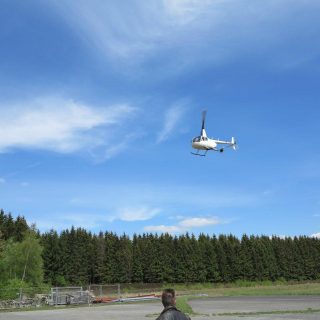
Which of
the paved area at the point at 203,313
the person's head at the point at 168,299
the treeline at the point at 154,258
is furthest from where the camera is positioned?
the treeline at the point at 154,258

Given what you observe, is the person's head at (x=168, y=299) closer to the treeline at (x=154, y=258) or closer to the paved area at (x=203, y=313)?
the paved area at (x=203, y=313)

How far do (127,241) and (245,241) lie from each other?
28.3 meters

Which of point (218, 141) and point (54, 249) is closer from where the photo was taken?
point (218, 141)

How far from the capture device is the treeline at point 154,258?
9775 cm

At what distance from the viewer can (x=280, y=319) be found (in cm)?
2078

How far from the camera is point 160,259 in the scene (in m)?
105

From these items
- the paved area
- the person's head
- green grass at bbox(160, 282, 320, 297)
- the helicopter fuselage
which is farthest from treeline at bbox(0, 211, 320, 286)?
the person's head

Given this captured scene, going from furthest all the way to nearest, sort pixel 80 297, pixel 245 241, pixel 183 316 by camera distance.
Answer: pixel 245 241, pixel 80 297, pixel 183 316

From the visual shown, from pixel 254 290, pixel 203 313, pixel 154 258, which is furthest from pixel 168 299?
pixel 154 258

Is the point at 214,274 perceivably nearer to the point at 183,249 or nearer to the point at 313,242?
the point at 183,249

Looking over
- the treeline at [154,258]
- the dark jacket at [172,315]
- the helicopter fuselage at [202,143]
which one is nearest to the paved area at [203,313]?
the helicopter fuselage at [202,143]

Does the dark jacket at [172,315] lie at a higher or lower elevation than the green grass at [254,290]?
lower

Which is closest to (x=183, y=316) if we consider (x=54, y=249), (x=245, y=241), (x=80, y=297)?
(x=80, y=297)

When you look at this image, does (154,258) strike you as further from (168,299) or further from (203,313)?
(168,299)
